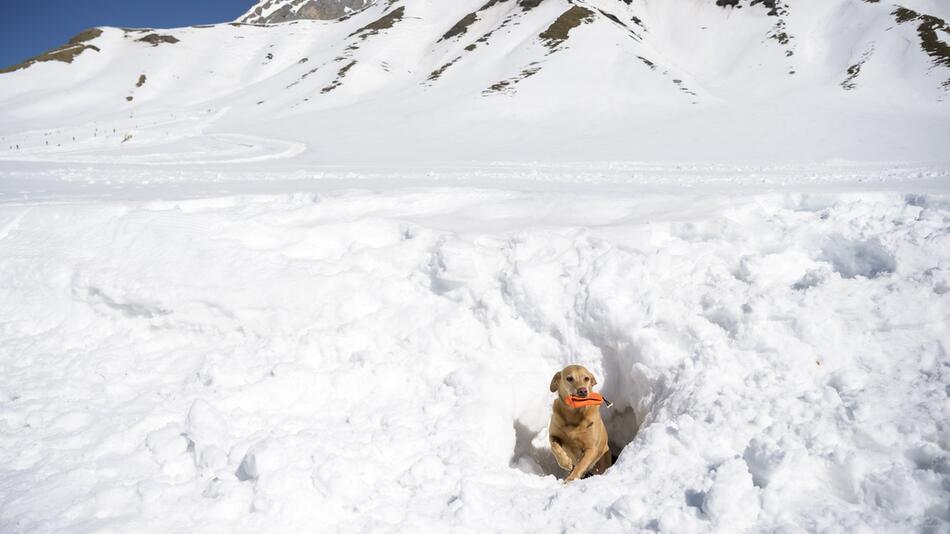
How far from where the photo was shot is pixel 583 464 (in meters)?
A: 4.24

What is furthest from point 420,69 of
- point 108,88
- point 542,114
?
point 108,88

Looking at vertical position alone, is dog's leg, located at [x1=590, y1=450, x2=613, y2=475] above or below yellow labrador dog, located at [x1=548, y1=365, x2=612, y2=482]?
below

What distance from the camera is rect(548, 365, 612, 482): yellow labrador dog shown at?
13.7 ft

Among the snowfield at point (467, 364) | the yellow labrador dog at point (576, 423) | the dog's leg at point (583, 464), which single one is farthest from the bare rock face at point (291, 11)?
the dog's leg at point (583, 464)

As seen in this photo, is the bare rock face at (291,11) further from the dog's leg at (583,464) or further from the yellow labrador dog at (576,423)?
the dog's leg at (583,464)

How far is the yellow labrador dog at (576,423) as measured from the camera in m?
4.16

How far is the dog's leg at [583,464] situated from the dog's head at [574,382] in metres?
0.55

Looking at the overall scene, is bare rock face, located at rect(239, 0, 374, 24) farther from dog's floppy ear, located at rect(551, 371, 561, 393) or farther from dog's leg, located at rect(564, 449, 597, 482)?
dog's leg, located at rect(564, 449, 597, 482)

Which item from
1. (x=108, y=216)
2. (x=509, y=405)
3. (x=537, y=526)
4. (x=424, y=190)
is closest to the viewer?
(x=537, y=526)

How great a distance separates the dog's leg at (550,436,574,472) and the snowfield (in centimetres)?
28

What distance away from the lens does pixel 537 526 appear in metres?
3.17

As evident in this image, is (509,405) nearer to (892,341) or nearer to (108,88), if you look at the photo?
(892,341)

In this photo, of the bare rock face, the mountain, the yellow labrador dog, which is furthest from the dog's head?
the bare rock face

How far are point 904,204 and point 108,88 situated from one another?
220 feet
